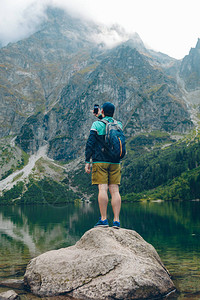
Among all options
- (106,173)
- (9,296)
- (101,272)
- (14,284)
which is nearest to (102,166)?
(106,173)

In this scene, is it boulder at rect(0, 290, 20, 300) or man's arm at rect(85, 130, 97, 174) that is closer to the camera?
boulder at rect(0, 290, 20, 300)

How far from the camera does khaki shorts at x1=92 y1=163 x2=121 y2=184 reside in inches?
428

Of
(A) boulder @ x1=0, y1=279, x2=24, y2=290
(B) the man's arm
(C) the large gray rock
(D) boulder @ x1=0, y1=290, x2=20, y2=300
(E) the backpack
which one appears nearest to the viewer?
(C) the large gray rock

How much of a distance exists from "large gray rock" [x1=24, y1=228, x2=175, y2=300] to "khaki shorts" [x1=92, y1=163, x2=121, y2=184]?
2168 millimetres

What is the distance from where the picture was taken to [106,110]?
11.7 metres

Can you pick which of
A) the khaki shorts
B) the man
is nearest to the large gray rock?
the man

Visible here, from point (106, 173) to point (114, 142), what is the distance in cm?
144

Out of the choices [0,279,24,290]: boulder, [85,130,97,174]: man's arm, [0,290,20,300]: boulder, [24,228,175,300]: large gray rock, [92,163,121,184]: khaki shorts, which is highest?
[85,130,97,174]: man's arm

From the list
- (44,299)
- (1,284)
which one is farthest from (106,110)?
(1,284)

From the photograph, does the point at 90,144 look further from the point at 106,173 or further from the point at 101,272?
the point at 101,272

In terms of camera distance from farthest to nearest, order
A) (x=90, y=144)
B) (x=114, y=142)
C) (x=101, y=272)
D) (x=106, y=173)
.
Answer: (x=106, y=173) < (x=90, y=144) < (x=114, y=142) < (x=101, y=272)

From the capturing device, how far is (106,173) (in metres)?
11.0

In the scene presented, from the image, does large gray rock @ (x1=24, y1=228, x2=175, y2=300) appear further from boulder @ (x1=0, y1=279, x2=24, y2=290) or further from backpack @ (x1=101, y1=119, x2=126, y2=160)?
backpack @ (x1=101, y1=119, x2=126, y2=160)

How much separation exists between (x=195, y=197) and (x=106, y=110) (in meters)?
131
